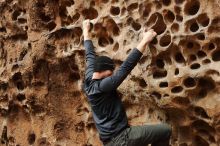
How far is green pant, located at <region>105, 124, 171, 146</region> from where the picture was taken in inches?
140

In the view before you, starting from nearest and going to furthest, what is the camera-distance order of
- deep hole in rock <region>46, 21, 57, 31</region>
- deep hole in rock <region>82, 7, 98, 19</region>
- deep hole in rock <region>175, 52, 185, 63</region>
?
deep hole in rock <region>175, 52, 185, 63</region>
deep hole in rock <region>82, 7, 98, 19</region>
deep hole in rock <region>46, 21, 57, 31</region>

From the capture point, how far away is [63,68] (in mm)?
4969

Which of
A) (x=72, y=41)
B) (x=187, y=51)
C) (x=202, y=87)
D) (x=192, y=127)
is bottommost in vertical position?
(x=192, y=127)

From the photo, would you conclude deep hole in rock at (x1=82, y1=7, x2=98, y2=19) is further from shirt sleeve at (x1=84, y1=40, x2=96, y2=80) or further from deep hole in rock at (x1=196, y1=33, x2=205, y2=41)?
deep hole in rock at (x1=196, y1=33, x2=205, y2=41)

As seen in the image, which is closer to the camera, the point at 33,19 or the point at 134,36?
the point at 134,36

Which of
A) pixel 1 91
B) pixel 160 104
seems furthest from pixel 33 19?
pixel 160 104

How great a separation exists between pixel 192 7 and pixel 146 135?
3.66ft

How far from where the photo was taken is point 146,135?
358 cm

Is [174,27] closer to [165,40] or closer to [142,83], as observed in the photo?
[165,40]

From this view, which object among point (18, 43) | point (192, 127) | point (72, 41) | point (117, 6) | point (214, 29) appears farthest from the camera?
point (18, 43)

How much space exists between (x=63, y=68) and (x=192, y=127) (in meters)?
1.50

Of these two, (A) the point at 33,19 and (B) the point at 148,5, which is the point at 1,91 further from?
(B) the point at 148,5

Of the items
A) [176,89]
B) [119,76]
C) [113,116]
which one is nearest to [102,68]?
[119,76]

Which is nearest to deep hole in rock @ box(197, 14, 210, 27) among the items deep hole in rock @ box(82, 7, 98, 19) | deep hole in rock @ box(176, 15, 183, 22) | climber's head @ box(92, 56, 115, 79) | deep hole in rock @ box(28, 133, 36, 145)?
deep hole in rock @ box(176, 15, 183, 22)
